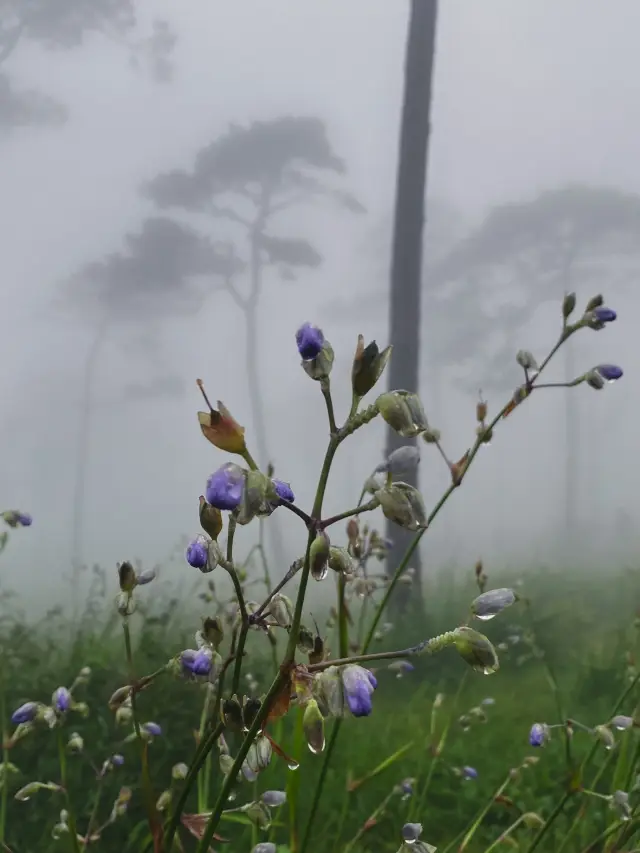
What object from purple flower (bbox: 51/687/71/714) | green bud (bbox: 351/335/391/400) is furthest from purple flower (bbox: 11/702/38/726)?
green bud (bbox: 351/335/391/400)

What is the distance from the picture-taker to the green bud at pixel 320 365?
0.35 meters

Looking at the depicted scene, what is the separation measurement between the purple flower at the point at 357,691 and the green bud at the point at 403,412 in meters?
0.11

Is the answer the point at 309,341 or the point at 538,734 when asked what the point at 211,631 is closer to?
the point at 309,341

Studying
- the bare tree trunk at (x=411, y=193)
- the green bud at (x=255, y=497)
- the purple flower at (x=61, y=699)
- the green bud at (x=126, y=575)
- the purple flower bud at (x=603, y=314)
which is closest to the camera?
the green bud at (x=255, y=497)

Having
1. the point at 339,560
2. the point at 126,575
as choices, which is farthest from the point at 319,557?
the point at 126,575

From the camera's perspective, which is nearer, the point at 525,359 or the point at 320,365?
the point at 320,365

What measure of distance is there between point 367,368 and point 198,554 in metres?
0.11

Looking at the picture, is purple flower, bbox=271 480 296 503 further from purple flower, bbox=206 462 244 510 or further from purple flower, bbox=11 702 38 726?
purple flower, bbox=11 702 38 726

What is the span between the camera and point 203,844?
1.16ft

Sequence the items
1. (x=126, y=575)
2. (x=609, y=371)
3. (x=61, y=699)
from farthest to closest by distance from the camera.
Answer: (x=609, y=371), (x=61, y=699), (x=126, y=575)

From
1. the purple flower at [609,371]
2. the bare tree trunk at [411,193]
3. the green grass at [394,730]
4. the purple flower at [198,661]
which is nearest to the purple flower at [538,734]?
the green grass at [394,730]

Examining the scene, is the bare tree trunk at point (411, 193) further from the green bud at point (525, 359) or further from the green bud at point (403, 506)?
the green bud at point (403, 506)

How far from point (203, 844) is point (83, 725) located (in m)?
1.25

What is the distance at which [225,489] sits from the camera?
322 mm
